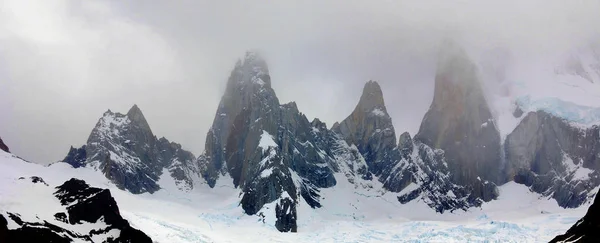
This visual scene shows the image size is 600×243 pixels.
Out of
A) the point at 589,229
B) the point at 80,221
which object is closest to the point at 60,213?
the point at 80,221

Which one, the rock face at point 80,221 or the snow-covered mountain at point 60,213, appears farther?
the snow-covered mountain at point 60,213

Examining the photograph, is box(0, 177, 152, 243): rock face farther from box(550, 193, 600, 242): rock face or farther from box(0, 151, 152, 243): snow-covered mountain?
box(550, 193, 600, 242): rock face

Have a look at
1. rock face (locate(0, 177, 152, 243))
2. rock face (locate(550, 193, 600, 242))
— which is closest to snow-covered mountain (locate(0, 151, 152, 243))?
rock face (locate(0, 177, 152, 243))

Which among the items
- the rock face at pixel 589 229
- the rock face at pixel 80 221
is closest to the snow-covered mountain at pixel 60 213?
the rock face at pixel 80 221

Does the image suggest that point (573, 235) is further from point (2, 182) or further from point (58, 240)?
point (2, 182)

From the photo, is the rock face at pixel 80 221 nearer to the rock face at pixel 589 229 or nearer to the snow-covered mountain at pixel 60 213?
the snow-covered mountain at pixel 60 213

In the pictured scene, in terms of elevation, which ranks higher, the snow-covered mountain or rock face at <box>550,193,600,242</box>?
the snow-covered mountain

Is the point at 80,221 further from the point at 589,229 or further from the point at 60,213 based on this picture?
the point at 589,229

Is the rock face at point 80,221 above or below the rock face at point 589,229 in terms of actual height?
above

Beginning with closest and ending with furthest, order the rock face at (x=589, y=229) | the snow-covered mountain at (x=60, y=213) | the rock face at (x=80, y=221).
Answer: the rock face at (x=589, y=229)
the rock face at (x=80, y=221)
the snow-covered mountain at (x=60, y=213)
